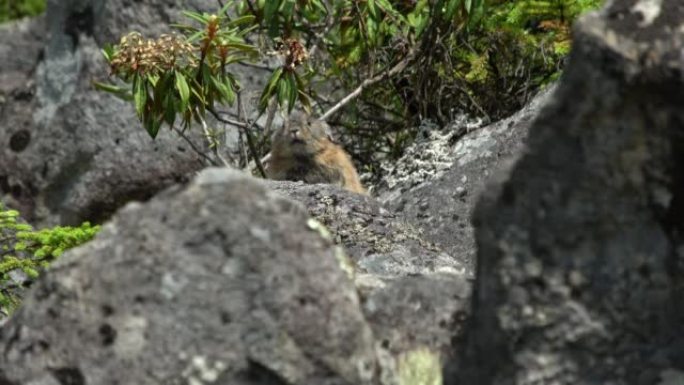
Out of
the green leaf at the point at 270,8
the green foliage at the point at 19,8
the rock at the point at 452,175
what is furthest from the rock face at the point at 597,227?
the green foliage at the point at 19,8

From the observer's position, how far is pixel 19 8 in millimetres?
17656

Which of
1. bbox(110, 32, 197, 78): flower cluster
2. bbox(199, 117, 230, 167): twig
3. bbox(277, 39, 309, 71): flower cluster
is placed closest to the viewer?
bbox(110, 32, 197, 78): flower cluster

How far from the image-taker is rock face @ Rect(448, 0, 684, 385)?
11.5ft

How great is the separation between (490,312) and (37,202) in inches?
327

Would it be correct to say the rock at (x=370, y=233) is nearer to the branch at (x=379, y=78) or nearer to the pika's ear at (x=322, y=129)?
the branch at (x=379, y=78)

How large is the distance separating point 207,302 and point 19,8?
14.7 m

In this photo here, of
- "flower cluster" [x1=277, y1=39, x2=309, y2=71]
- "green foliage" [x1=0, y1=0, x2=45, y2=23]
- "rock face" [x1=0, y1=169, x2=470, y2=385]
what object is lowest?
"green foliage" [x1=0, y1=0, x2=45, y2=23]

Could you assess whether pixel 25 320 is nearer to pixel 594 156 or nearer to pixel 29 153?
pixel 594 156

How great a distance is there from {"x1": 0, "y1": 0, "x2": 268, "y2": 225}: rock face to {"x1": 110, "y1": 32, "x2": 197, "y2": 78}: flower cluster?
2295mm

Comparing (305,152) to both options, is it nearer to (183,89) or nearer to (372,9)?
(372,9)

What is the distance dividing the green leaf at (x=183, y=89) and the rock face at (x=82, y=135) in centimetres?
228

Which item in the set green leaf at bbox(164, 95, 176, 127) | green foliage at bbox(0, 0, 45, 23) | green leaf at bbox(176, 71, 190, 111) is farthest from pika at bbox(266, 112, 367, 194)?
green foliage at bbox(0, 0, 45, 23)

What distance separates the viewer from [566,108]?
3523mm

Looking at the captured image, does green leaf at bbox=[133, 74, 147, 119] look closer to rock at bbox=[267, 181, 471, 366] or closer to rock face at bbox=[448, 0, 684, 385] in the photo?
rock at bbox=[267, 181, 471, 366]
